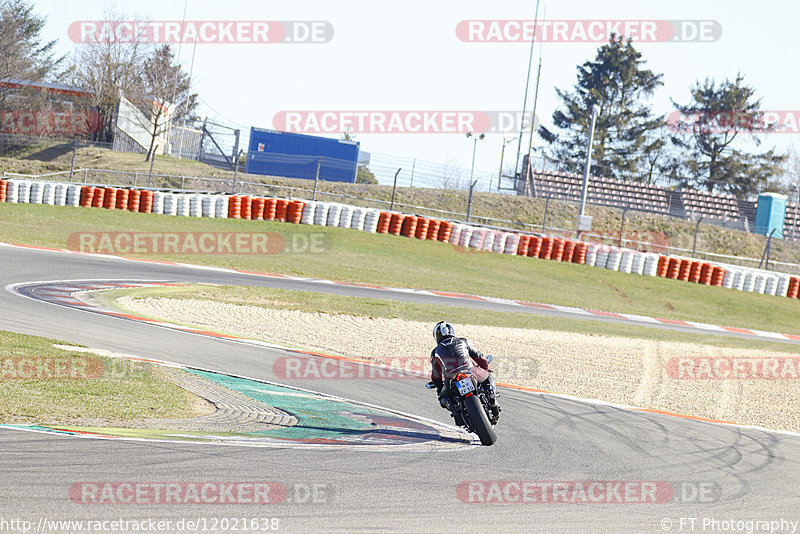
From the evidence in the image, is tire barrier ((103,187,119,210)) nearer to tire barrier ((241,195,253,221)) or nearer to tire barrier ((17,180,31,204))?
tire barrier ((17,180,31,204))

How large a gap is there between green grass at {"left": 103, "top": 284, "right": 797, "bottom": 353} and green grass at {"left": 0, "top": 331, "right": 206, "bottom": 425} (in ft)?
20.1

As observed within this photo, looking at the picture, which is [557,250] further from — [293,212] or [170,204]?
[170,204]

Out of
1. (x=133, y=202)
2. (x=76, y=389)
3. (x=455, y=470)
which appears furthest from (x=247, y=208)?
(x=455, y=470)

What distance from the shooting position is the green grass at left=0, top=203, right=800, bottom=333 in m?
23.8

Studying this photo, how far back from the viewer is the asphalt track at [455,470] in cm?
532

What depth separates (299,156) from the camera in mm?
39406

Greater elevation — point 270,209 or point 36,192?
point 270,209

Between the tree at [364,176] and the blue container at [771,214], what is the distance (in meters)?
19.9

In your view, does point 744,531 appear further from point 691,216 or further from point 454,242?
point 691,216

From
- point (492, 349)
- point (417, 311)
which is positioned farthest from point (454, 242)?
point (492, 349)

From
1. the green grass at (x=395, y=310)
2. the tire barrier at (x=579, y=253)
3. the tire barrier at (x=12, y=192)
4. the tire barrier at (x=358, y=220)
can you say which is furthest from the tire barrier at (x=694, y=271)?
the tire barrier at (x=12, y=192)

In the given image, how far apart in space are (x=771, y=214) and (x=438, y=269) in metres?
24.0

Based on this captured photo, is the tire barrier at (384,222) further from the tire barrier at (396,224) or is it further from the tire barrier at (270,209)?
the tire barrier at (270,209)

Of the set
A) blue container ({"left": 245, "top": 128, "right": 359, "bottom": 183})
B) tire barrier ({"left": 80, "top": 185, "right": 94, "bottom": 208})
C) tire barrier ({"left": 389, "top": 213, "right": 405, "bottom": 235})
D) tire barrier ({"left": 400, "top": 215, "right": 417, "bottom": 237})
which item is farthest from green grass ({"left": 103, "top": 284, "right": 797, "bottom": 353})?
blue container ({"left": 245, "top": 128, "right": 359, "bottom": 183})
